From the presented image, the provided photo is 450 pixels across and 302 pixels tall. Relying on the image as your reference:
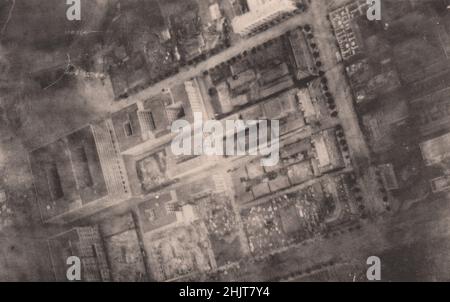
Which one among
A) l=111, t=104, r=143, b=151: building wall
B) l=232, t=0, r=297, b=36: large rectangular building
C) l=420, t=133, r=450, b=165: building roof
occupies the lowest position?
l=420, t=133, r=450, b=165: building roof

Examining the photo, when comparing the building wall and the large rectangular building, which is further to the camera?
the building wall

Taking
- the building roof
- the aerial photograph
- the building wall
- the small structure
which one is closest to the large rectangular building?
the aerial photograph

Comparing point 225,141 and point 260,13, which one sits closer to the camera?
point 260,13

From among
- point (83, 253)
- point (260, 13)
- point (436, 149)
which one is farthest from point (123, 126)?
point (436, 149)

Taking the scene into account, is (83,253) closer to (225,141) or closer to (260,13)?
(225,141)

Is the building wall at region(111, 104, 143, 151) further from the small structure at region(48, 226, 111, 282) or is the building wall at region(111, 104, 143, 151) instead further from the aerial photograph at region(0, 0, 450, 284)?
the small structure at region(48, 226, 111, 282)

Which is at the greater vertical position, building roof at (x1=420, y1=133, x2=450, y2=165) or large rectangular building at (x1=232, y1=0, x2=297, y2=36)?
large rectangular building at (x1=232, y1=0, x2=297, y2=36)

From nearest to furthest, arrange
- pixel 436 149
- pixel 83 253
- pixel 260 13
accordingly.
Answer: pixel 436 149 < pixel 260 13 < pixel 83 253

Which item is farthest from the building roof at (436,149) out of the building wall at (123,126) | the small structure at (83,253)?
the small structure at (83,253)
